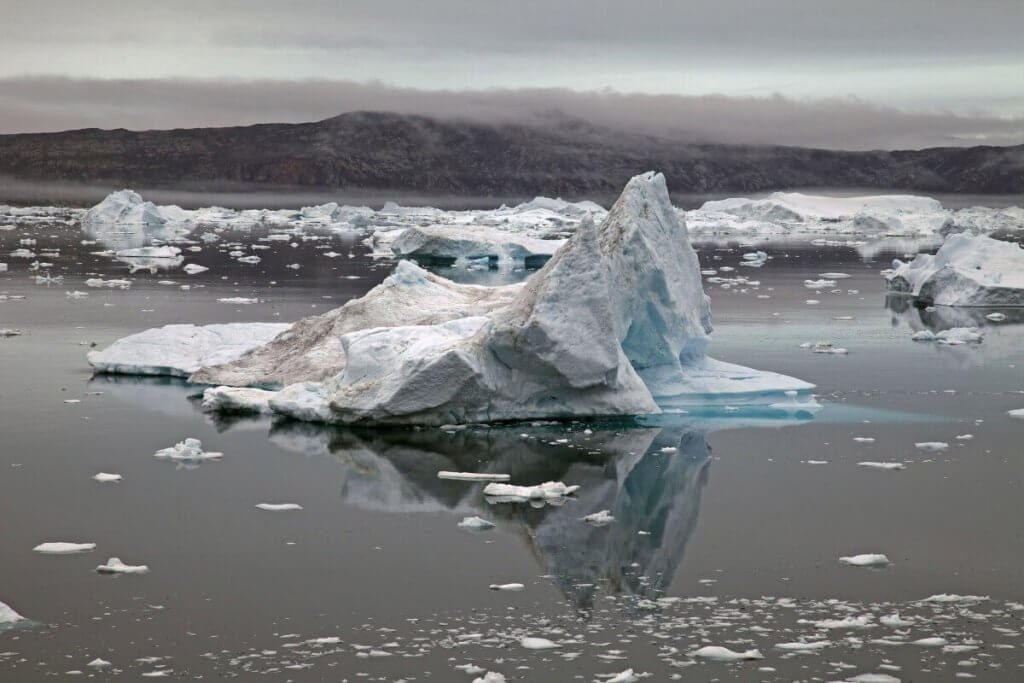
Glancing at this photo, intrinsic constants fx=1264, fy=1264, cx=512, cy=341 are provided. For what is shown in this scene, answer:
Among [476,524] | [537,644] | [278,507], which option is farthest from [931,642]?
[278,507]

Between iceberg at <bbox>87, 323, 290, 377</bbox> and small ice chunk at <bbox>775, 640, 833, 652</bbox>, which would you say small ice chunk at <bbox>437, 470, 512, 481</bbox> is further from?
iceberg at <bbox>87, 323, 290, 377</bbox>

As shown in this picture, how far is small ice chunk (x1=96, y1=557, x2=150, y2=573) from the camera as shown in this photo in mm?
5965

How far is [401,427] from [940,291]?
1228 cm

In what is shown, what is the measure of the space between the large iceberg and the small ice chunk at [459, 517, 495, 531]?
1309 cm

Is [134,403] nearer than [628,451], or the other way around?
[628,451]

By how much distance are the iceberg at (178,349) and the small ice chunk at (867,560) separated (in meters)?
6.36

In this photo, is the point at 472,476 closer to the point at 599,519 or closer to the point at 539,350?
the point at 599,519

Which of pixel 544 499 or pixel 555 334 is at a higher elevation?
pixel 555 334

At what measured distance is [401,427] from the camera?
9.05m

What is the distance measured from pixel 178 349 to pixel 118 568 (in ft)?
18.9

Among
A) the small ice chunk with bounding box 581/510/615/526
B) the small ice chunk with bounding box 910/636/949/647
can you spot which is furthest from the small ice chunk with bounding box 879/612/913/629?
the small ice chunk with bounding box 581/510/615/526

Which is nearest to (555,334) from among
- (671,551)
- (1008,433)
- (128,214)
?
(671,551)

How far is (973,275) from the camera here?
18141 mm

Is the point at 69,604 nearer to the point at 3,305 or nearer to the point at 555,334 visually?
the point at 555,334
